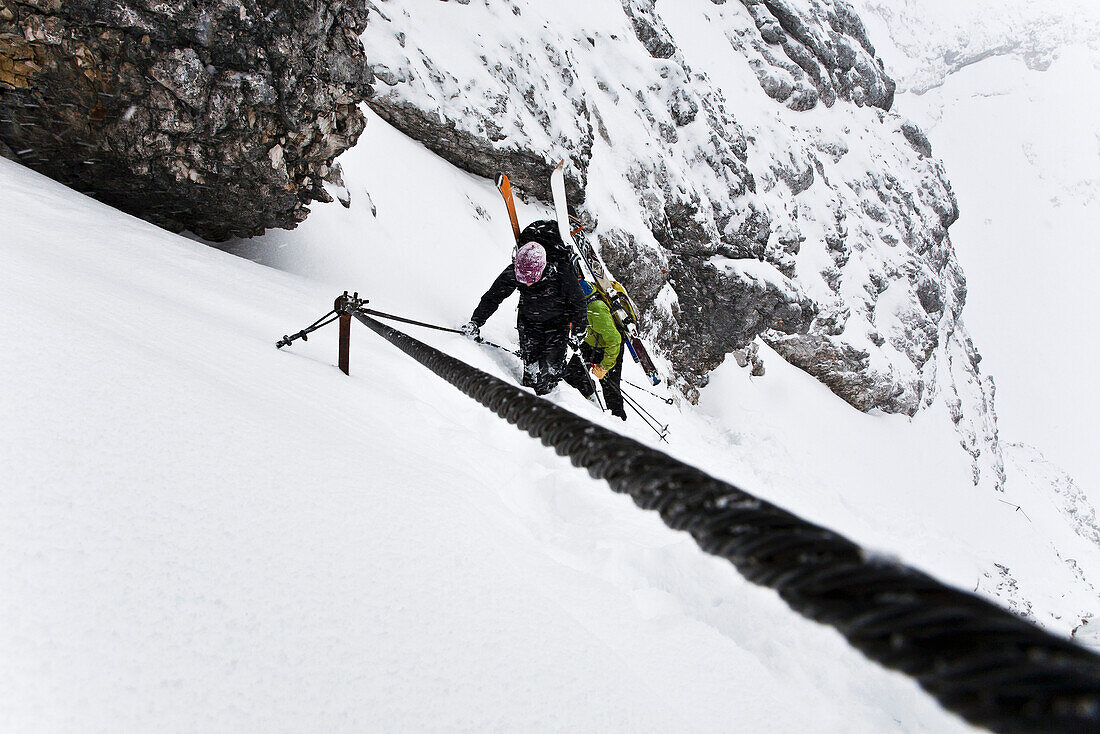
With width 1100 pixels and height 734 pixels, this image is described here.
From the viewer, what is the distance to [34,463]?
44.3 inches

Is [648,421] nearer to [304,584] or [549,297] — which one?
[549,297]

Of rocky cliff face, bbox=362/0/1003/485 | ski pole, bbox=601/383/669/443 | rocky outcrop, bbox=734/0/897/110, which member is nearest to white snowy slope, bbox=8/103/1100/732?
ski pole, bbox=601/383/669/443

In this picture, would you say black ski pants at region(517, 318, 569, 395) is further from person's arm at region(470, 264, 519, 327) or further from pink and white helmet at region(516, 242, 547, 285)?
pink and white helmet at region(516, 242, 547, 285)

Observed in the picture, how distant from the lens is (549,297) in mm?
5723

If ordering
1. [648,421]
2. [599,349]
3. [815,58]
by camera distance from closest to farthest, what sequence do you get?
[599,349] < [648,421] < [815,58]

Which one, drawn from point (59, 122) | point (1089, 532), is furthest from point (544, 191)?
point (1089, 532)

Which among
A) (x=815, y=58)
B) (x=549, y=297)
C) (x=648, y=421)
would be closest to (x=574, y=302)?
(x=549, y=297)

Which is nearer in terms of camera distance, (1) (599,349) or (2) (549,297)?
(2) (549,297)

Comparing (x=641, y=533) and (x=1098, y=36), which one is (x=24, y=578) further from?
(x=1098, y=36)

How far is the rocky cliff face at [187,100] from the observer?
4539 millimetres

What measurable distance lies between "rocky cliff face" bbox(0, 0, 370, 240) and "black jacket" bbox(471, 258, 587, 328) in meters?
2.60

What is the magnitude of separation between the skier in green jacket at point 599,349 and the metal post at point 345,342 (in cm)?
324

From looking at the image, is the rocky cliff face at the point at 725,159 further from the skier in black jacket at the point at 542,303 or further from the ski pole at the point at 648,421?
the skier in black jacket at the point at 542,303

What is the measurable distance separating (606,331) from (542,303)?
44.1 inches
